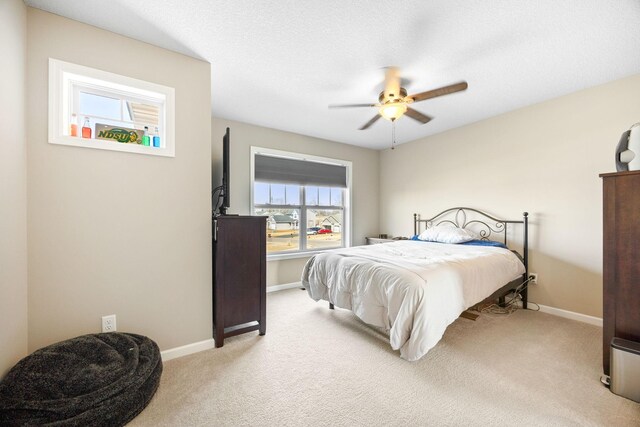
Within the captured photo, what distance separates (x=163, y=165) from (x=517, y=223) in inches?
166

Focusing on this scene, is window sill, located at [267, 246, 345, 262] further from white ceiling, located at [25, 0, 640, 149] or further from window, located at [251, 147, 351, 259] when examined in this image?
white ceiling, located at [25, 0, 640, 149]

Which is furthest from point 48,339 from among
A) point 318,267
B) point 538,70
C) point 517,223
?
point 517,223

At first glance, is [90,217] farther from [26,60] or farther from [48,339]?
[26,60]

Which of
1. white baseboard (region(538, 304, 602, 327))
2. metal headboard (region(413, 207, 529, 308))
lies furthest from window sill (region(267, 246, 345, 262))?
white baseboard (region(538, 304, 602, 327))

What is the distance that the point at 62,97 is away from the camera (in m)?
1.85

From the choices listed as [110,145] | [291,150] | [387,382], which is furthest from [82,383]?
[291,150]

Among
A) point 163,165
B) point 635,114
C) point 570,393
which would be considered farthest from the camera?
point 635,114

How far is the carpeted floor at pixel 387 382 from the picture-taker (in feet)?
5.04

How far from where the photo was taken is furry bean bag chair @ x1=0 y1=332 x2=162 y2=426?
126 cm

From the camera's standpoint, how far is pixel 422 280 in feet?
6.89

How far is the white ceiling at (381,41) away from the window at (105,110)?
1.27ft

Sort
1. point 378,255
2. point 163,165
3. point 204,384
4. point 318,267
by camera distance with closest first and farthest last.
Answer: point 204,384 < point 163,165 < point 378,255 < point 318,267

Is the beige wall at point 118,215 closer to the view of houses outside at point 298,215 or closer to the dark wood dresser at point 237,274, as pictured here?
the dark wood dresser at point 237,274

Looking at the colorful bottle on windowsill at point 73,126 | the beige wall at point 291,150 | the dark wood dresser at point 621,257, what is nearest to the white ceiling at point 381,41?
the colorful bottle on windowsill at point 73,126
